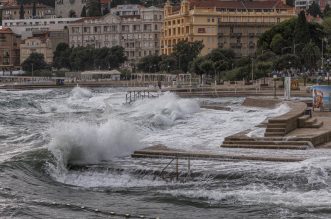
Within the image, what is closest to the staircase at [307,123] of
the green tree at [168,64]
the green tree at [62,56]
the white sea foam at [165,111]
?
the white sea foam at [165,111]

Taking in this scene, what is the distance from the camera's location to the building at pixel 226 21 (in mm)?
121062

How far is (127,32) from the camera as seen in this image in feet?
529

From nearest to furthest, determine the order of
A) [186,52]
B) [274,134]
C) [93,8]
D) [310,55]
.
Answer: [274,134], [310,55], [186,52], [93,8]

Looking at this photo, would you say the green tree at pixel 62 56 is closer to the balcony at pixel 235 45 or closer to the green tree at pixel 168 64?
the green tree at pixel 168 64

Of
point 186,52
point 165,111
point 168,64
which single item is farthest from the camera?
point 168,64

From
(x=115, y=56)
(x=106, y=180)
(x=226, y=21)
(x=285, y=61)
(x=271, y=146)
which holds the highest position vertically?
(x=226, y=21)

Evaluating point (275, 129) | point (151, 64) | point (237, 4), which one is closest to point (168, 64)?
point (151, 64)

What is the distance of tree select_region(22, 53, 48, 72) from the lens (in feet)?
519

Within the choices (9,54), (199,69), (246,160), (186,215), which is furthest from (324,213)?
(9,54)

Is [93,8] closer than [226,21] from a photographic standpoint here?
No

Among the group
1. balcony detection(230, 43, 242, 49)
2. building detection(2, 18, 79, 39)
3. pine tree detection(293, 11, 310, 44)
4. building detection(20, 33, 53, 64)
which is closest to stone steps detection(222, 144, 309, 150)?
pine tree detection(293, 11, 310, 44)

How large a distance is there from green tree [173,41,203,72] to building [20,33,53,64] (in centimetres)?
6049

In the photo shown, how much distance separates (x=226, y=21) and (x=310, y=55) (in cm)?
3992

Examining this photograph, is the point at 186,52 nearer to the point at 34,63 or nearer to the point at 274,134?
the point at 34,63
